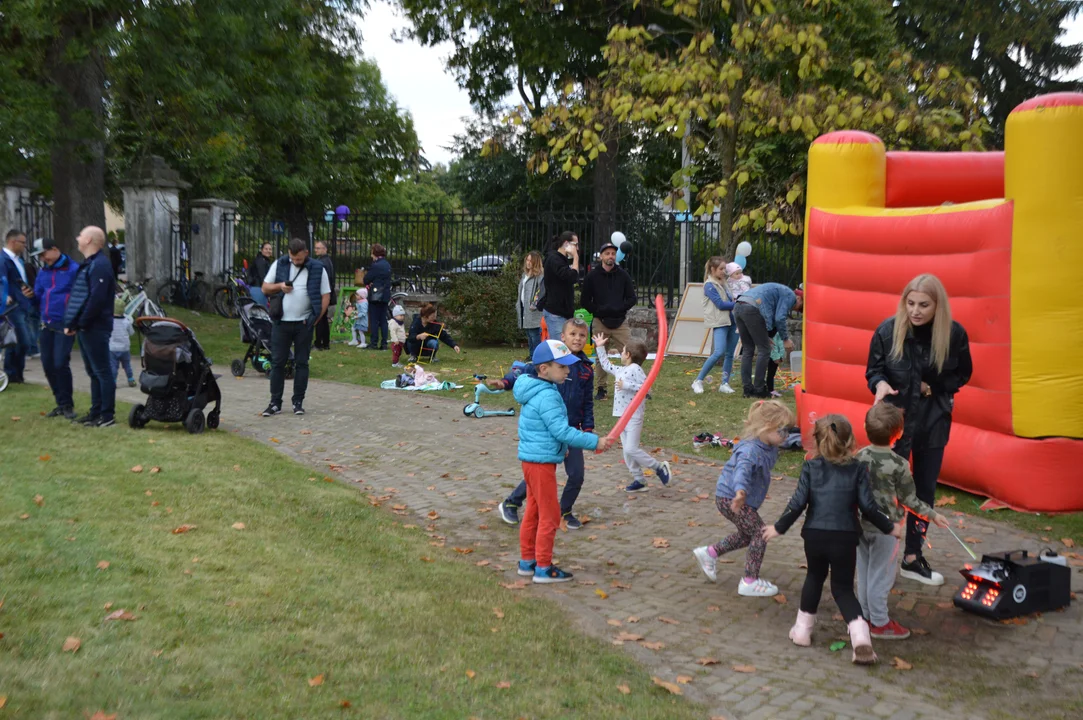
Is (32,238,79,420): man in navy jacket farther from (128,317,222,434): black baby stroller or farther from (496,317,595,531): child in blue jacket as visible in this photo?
(496,317,595,531): child in blue jacket

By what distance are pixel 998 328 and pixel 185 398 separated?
24.7 feet

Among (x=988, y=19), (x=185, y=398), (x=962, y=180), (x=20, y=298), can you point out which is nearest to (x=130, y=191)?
(x=20, y=298)

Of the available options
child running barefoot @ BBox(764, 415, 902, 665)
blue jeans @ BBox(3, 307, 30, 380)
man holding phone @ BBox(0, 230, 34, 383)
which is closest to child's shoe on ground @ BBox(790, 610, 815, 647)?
child running barefoot @ BBox(764, 415, 902, 665)

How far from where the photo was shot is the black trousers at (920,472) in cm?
670

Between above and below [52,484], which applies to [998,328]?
above

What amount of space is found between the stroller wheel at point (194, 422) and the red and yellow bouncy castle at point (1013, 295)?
6.32 m

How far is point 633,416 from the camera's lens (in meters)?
Answer: 8.88

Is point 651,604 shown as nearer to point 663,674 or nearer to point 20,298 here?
point 663,674

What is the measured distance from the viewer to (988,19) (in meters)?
29.8

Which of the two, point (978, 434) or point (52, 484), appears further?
point (978, 434)

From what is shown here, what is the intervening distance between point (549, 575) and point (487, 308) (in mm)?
13608

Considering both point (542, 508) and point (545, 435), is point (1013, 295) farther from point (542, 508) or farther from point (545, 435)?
point (542, 508)

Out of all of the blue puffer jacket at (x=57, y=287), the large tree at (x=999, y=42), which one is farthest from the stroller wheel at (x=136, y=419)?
the large tree at (x=999, y=42)

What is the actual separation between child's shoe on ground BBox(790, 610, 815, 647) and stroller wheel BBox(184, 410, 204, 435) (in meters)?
6.88
